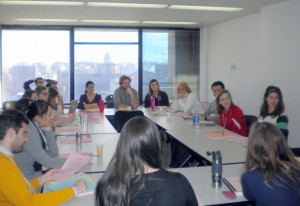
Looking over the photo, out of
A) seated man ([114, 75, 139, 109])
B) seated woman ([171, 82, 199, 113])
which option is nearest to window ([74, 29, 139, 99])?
seated man ([114, 75, 139, 109])

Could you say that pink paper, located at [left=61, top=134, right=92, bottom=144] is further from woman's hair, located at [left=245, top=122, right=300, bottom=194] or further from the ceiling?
the ceiling

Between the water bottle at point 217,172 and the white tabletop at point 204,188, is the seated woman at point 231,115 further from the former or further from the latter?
the water bottle at point 217,172

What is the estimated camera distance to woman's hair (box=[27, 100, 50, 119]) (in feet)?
9.38

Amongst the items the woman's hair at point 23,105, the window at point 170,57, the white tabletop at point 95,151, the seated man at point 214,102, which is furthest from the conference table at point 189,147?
the window at point 170,57

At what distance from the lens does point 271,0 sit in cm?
547

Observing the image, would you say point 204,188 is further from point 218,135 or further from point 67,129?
point 67,129

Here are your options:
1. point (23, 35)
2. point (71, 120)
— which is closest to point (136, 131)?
point (71, 120)

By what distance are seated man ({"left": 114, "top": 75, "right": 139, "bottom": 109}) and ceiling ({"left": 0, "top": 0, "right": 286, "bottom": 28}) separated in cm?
132

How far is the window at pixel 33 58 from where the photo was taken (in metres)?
8.29

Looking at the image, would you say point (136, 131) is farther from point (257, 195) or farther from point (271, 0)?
point (271, 0)

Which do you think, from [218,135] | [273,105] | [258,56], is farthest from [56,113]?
[258,56]

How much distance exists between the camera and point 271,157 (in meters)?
1.88

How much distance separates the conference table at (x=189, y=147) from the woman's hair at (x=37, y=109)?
0.49 meters

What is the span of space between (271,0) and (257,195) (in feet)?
14.5
